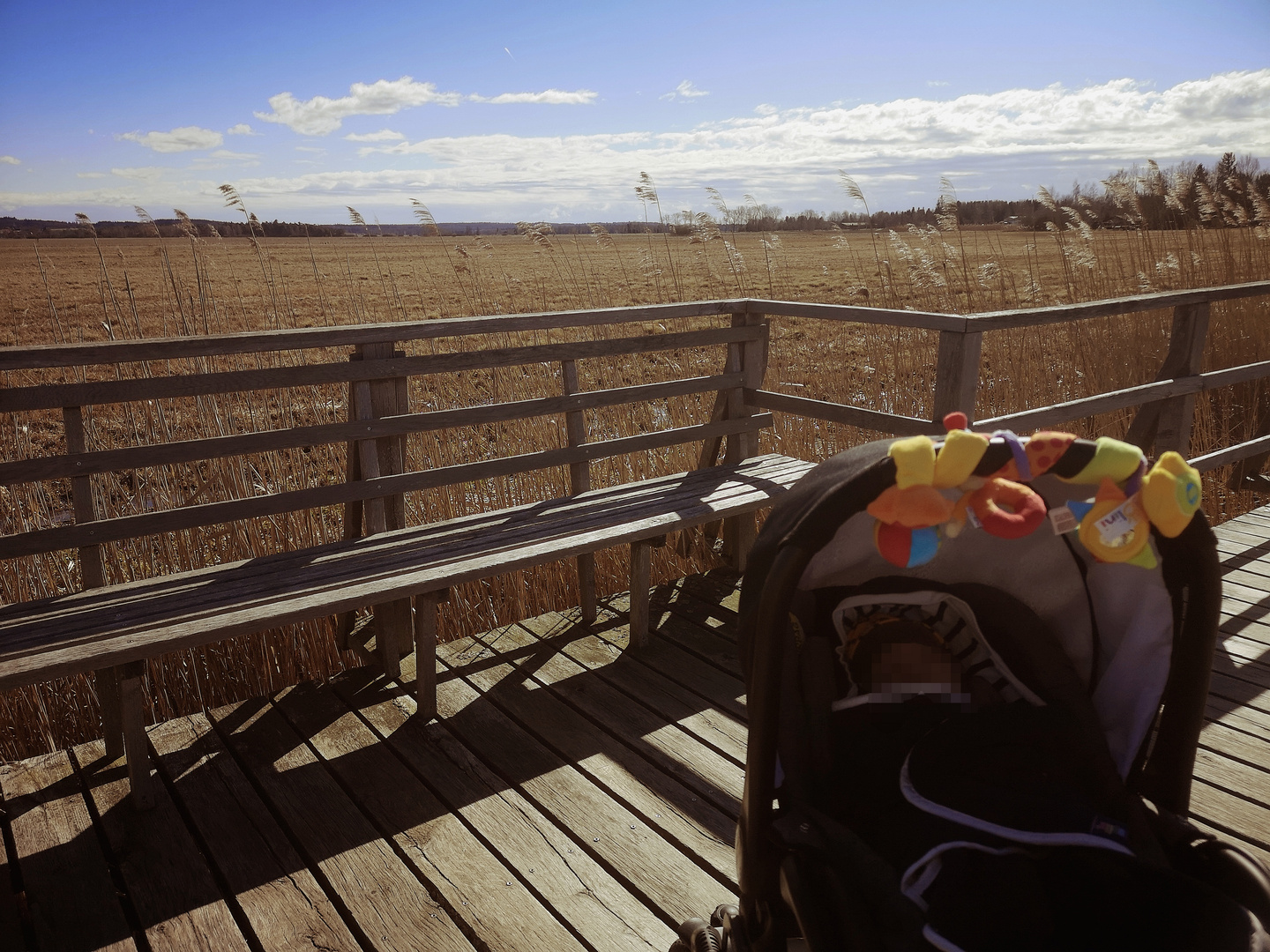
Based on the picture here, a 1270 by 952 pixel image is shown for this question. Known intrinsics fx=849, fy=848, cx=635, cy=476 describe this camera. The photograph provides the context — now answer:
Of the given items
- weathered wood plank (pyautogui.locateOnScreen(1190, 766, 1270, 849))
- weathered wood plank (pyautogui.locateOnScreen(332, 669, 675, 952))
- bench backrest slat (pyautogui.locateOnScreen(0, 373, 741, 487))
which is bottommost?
weathered wood plank (pyautogui.locateOnScreen(332, 669, 675, 952))

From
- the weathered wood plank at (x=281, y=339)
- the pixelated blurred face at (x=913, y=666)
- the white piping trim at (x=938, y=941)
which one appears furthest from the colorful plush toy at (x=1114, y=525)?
the weathered wood plank at (x=281, y=339)

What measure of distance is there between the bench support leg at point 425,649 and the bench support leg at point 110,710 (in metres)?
0.82

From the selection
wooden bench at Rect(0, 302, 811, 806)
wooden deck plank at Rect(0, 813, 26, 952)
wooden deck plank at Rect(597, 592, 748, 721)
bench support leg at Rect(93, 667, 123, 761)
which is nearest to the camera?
wooden deck plank at Rect(0, 813, 26, 952)

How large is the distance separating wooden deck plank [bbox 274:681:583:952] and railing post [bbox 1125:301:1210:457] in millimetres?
3182

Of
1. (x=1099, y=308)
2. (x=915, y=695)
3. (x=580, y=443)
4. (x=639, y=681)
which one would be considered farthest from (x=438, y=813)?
(x=1099, y=308)

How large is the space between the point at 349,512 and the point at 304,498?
290 mm

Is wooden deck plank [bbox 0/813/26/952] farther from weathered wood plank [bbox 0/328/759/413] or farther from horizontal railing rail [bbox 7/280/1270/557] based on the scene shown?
weathered wood plank [bbox 0/328/759/413]

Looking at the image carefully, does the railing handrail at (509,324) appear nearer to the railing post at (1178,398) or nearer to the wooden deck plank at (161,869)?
the railing post at (1178,398)

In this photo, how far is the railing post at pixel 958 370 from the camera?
2844 mm

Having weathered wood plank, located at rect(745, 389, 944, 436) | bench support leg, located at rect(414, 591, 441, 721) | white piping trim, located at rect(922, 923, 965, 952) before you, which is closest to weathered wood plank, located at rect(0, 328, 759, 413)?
weathered wood plank, located at rect(745, 389, 944, 436)

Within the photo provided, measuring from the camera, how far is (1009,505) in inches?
44.8

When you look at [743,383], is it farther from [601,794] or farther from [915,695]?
[915,695]

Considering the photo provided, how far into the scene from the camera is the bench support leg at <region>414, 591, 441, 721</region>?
253cm

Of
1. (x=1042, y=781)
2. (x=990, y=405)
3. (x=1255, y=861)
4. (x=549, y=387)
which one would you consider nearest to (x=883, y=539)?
(x=1042, y=781)
